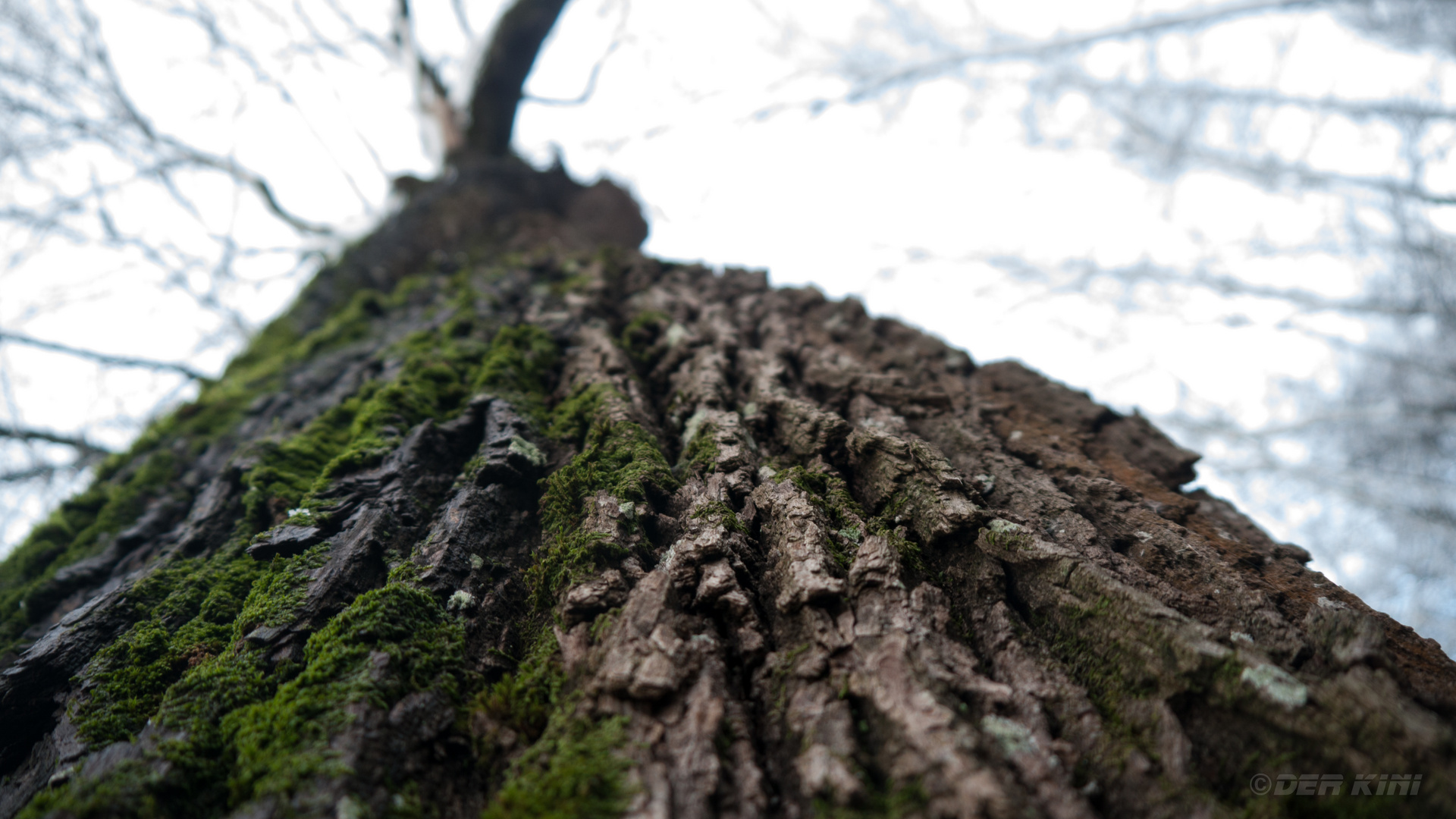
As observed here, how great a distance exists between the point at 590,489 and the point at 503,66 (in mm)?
9408

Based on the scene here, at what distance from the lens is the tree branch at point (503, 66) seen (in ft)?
31.5

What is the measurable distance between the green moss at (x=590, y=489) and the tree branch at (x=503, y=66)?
8.14 meters

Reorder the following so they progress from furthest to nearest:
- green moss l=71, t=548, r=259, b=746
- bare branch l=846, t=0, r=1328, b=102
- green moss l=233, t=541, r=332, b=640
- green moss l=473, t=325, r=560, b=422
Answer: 1. bare branch l=846, t=0, r=1328, b=102
2. green moss l=473, t=325, r=560, b=422
3. green moss l=233, t=541, r=332, b=640
4. green moss l=71, t=548, r=259, b=746

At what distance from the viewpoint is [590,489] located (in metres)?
3.18

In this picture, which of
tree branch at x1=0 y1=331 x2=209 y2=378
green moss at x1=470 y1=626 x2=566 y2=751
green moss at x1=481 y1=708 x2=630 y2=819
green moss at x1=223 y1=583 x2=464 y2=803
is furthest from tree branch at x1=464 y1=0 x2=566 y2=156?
green moss at x1=481 y1=708 x2=630 y2=819

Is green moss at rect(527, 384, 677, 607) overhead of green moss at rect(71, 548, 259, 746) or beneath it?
overhead

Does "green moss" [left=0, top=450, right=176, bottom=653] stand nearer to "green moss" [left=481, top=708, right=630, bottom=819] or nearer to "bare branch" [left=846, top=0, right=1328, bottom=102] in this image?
"green moss" [left=481, top=708, right=630, bottom=819]

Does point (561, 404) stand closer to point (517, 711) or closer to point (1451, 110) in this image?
point (517, 711)

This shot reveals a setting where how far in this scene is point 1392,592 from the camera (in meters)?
9.55

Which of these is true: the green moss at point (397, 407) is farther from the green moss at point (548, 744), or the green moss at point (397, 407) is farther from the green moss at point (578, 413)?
the green moss at point (548, 744)

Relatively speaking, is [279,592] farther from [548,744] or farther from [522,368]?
[522,368]

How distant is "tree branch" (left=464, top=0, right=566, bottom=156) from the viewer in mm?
9609

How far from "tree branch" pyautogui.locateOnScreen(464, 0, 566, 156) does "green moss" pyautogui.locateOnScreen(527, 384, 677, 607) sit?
814 cm

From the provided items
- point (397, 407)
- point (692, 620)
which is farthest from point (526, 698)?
point (397, 407)
